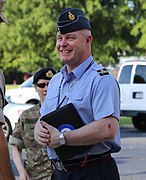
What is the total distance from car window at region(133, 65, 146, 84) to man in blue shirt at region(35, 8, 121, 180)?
53.2 ft

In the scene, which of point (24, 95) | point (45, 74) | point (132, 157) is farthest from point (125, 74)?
point (45, 74)

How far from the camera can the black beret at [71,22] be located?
3.65 m

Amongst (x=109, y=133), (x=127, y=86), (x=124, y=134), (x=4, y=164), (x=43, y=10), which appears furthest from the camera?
(x=43, y=10)

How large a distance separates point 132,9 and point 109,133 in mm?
29435

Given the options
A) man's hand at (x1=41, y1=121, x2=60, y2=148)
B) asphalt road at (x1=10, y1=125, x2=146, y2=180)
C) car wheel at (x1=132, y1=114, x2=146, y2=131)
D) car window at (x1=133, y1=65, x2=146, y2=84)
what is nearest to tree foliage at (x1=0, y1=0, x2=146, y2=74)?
car wheel at (x1=132, y1=114, x2=146, y2=131)

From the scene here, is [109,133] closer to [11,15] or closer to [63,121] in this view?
[63,121]

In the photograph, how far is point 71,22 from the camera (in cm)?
366

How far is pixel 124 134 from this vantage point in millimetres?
18812

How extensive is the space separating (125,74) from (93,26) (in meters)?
12.1

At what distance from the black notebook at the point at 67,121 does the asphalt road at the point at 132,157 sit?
21.4 ft

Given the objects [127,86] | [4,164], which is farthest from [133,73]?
[4,164]

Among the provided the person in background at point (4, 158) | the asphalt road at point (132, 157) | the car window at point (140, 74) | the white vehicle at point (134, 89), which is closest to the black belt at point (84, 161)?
the person in background at point (4, 158)

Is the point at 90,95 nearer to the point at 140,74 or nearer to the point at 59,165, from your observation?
the point at 59,165

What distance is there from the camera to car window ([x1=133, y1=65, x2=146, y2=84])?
1991 centimetres
